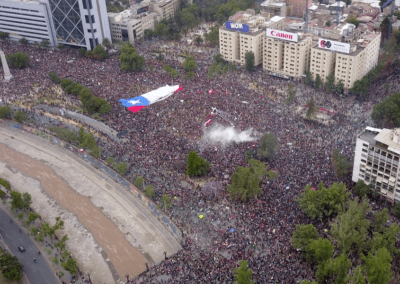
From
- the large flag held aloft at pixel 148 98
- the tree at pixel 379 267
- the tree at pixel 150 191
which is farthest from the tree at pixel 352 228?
the large flag held aloft at pixel 148 98

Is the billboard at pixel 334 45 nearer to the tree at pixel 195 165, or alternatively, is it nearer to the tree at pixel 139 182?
the tree at pixel 195 165

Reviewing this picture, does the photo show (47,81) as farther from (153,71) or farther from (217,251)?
(217,251)

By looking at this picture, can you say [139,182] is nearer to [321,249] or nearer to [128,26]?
[321,249]

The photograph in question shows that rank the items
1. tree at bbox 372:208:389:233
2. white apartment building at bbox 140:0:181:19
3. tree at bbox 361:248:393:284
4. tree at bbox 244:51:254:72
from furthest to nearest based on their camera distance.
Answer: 1. white apartment building at bbox 140:0:181:19
2. tree at bbox 244:51:254:72
3. tree at bbox 372:208:389:233
4. tree at bbox 361:248:393:284

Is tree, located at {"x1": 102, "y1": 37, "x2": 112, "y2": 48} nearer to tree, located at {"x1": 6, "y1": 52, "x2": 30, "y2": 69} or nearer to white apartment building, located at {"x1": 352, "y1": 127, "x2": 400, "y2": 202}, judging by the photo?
tree, located at {"x1": 6, "y1": 52, "x2": 30, "y2": 69}

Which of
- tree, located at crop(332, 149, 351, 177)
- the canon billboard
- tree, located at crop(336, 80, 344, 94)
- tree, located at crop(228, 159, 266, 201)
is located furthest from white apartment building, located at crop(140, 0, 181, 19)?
tree, located at crop(332, 149, 351, 177)

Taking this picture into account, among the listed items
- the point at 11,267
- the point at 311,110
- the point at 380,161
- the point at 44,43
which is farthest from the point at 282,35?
the point at 11,267
